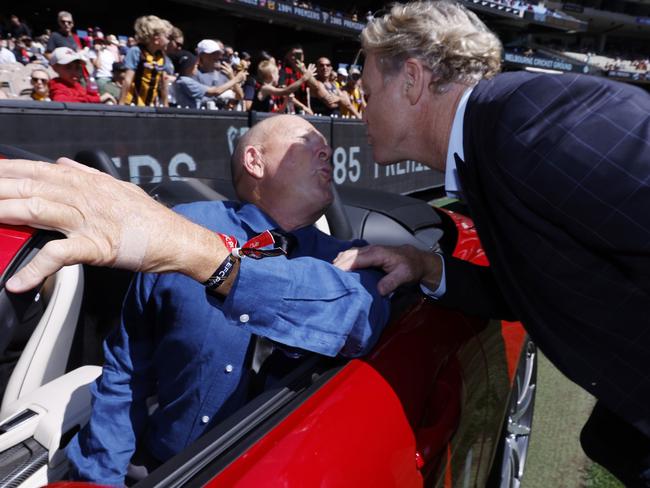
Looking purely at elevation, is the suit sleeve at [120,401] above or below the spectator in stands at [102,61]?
above

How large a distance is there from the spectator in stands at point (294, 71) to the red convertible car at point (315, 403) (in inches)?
274

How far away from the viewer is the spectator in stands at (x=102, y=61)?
757 centimetres

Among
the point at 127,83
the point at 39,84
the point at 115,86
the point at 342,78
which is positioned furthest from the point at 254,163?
the point at 342,78

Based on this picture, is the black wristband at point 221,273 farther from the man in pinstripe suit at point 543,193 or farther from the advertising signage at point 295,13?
the advertising signage at point 295,13

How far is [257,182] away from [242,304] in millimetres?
767

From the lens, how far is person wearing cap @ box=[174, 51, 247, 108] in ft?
20.5

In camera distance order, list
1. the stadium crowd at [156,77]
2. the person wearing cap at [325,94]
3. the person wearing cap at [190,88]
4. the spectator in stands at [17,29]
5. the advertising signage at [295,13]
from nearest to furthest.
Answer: the stadium crowd at [156,77]
the person wearing cap at [190,88]
the person wearing cap at [325,94]
the spectator in stands at [17,29]
the advertising signage at [295,13]

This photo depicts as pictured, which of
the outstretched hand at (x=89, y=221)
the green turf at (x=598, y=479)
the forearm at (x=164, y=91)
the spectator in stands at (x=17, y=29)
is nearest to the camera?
the outstretched hand at (x=89, y=221)

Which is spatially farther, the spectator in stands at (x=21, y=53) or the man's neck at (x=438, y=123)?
the spectator in stands at (x=21, y=53)

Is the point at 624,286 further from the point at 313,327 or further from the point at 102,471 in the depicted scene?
the point at 102,471

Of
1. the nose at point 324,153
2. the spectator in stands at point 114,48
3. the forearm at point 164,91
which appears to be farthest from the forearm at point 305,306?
the spectator in stands at point 114,48

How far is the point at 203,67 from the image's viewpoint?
6.69 m

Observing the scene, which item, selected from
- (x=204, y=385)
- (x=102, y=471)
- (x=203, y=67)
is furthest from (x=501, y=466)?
(x=203, y=67)

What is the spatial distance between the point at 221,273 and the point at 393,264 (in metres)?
0.53
